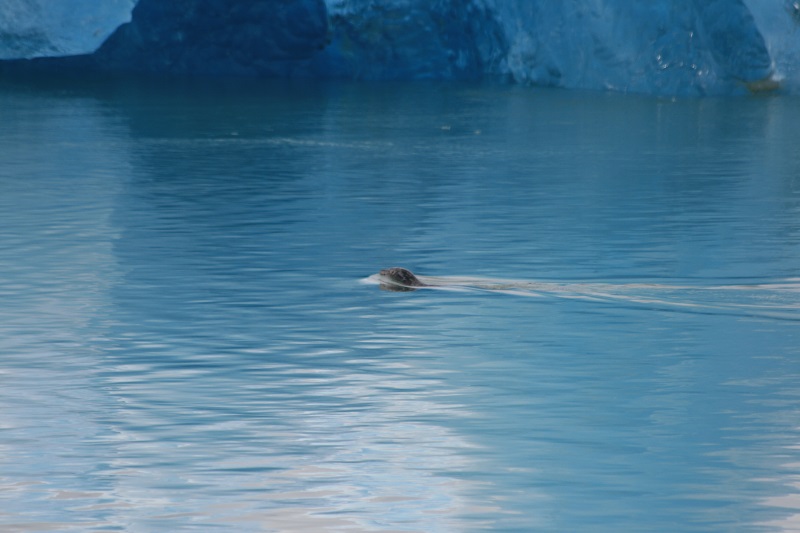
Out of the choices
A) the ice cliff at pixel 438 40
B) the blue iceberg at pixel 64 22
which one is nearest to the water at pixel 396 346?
the ice cliff at pixel 438 40

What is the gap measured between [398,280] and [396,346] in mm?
1423

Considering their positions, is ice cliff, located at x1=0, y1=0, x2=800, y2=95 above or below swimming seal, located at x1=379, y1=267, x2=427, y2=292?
above

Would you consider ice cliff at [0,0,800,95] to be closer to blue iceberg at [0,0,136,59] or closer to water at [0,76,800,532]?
blue iceberg at [0,0,136,59]

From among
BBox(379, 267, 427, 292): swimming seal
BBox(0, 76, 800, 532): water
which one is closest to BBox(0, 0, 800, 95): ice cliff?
BBox(0, 76, 800, 532): water

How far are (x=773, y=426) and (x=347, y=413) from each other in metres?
1.56

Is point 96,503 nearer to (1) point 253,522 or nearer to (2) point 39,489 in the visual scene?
(2) point 39,489

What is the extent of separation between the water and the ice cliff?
8.75m

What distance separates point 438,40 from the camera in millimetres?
27547

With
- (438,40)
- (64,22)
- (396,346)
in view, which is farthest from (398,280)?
(64,22)

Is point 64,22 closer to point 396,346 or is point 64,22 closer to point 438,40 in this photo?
point 438,40

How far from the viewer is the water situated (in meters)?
4.43

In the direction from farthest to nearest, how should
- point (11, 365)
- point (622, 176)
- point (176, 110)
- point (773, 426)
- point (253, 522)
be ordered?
point (176, 110)
point (622, 176)
point (11, 365)
point (773, 426)
point (253, 522)

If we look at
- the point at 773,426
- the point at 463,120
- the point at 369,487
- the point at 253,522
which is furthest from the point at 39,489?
the point at 463,120

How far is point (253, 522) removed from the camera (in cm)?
417
